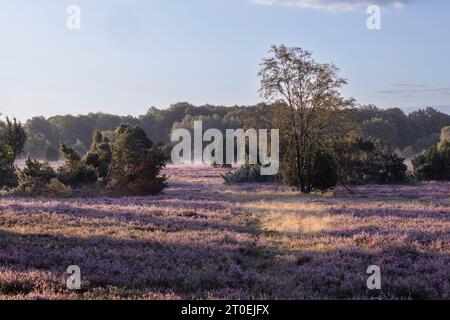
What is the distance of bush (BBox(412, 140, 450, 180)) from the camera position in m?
55.1

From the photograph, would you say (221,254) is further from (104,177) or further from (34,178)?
(104,177)

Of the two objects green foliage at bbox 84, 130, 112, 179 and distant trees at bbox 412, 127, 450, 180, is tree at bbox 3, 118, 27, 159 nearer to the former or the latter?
green foliage at bbox 84, 130, 112, 179

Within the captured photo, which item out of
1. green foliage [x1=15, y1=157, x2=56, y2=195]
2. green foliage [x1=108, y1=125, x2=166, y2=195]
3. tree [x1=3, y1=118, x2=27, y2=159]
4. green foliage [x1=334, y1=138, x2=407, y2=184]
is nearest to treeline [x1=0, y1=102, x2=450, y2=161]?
green foliage [x1=334, y1=138, x2=407, y2=184]

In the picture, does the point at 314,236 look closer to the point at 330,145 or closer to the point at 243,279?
the point at 243,279

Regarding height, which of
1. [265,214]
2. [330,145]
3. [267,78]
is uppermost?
[267,78]

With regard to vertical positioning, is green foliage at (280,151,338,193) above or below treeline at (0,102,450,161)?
below

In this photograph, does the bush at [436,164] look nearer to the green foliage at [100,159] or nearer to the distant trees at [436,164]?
the distant trees at [436,164]

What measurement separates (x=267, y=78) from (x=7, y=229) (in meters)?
27.2

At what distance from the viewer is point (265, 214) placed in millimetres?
24828

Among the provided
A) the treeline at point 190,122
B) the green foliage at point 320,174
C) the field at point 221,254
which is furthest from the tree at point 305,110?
the treeline at point 190,122

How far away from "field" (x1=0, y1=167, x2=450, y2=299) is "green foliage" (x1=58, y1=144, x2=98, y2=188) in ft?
55.7

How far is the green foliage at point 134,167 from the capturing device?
3903cm
